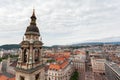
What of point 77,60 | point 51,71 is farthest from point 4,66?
point 77,60

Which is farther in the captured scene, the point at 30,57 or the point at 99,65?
the point at 99,65

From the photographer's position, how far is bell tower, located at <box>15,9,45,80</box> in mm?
22141

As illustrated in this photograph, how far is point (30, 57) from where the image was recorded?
22688 millimetres

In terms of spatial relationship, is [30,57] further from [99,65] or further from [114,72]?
[99,65]

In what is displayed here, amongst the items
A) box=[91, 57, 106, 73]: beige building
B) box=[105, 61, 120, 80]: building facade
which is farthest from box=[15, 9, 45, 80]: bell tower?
box=[91, 57, 106, 73]: beige building

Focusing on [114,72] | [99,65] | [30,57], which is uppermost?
[30,57]

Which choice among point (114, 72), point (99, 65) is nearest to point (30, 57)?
point (114, 72)

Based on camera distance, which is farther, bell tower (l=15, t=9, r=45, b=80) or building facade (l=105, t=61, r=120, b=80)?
building facade (l=105, t=61, r=120, b=80)

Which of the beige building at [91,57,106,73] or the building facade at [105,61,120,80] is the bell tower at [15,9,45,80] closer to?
the building facade at [105,61,120,80]

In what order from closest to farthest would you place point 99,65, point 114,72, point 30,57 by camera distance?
point 30,57
point 114,72
point 99,65

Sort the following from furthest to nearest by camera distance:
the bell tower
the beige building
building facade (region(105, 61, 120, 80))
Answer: the beige building, building facade (region(105, 61, 120, 80)), the bell tower

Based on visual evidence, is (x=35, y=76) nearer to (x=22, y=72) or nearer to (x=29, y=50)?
(x=22, y=72)

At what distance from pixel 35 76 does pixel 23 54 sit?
4877 millimetres

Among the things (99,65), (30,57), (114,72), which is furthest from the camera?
(99,65)
